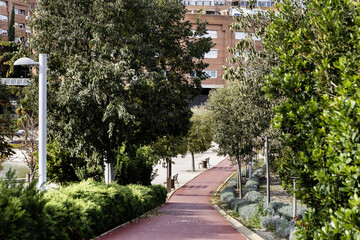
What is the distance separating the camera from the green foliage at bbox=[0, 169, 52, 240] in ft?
26.1

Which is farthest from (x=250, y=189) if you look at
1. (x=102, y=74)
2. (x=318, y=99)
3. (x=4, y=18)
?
(x=4, y=18)

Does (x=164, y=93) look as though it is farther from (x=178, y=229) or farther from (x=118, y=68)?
(x=178, y=229)

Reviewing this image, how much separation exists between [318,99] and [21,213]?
5.43m

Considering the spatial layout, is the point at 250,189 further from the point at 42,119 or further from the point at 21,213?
the point at 21,213

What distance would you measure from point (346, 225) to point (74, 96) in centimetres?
1623

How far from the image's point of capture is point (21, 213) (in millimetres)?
8078

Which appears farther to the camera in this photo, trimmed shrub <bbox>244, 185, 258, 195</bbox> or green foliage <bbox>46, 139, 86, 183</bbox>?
trimmed shrub <bbox>244, 185, 258, 195</bbox>

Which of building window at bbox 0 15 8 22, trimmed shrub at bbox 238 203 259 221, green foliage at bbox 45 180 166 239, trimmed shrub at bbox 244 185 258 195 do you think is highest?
building window at bbox 0 15 8 22

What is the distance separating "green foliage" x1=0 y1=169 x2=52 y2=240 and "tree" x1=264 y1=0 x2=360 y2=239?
4750 millimetres

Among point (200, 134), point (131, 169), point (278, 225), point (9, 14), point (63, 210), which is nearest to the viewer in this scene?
point (63, 210)

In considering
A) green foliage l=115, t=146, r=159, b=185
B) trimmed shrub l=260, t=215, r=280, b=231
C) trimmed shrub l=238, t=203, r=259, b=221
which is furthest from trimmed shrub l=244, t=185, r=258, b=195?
trimmed shrub l=260, t=215, r=280, b=231

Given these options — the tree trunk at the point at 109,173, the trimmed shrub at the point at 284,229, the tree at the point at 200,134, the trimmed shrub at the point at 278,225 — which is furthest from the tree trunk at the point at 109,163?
the tree at the point at 200,134

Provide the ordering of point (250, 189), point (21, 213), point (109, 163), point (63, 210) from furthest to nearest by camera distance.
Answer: point (250, 189), point (109, 163), point (63, 210), point (21, 213)

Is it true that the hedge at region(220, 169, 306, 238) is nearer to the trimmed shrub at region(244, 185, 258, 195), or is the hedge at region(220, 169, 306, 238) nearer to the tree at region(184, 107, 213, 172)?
the trimmed shrub at region(244, 185, 258, 195)
